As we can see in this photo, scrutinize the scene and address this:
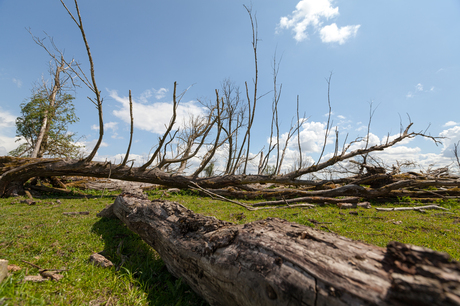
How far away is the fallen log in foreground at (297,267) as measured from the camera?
113cm

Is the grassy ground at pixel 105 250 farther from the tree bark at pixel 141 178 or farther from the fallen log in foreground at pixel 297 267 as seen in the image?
the tree bark at pixel 141 178

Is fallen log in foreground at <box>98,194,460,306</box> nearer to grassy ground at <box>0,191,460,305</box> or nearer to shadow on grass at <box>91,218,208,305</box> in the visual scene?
shadow on grass at <box>91,218,208,305</box>

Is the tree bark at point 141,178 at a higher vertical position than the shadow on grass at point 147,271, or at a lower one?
higher

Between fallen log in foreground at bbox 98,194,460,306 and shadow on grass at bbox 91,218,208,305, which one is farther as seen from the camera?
shadow on grass at bbox 91,218,208,305

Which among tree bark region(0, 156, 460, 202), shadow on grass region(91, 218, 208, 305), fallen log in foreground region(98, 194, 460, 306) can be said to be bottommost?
shadow on grass region(91, 218, 208, 305)

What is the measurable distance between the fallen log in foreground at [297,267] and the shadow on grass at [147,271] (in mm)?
139

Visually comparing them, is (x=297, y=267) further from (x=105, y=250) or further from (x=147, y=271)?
(x=105, y=250)

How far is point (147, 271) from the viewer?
8.93ft

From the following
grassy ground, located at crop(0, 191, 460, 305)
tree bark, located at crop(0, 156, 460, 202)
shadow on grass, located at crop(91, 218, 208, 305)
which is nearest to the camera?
grassy ground, located at crop(0, 191, 460, 305)

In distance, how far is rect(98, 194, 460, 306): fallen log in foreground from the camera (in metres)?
1.13

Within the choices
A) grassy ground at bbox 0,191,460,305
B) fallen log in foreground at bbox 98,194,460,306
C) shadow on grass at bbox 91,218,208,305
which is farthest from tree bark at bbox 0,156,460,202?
fallen log in foreground at bbox 98,194,460,306

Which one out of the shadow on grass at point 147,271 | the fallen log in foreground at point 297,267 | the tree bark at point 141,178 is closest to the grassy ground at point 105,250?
the shadow on grass at point 147,271

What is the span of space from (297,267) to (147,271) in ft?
6.88

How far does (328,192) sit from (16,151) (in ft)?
82.8
